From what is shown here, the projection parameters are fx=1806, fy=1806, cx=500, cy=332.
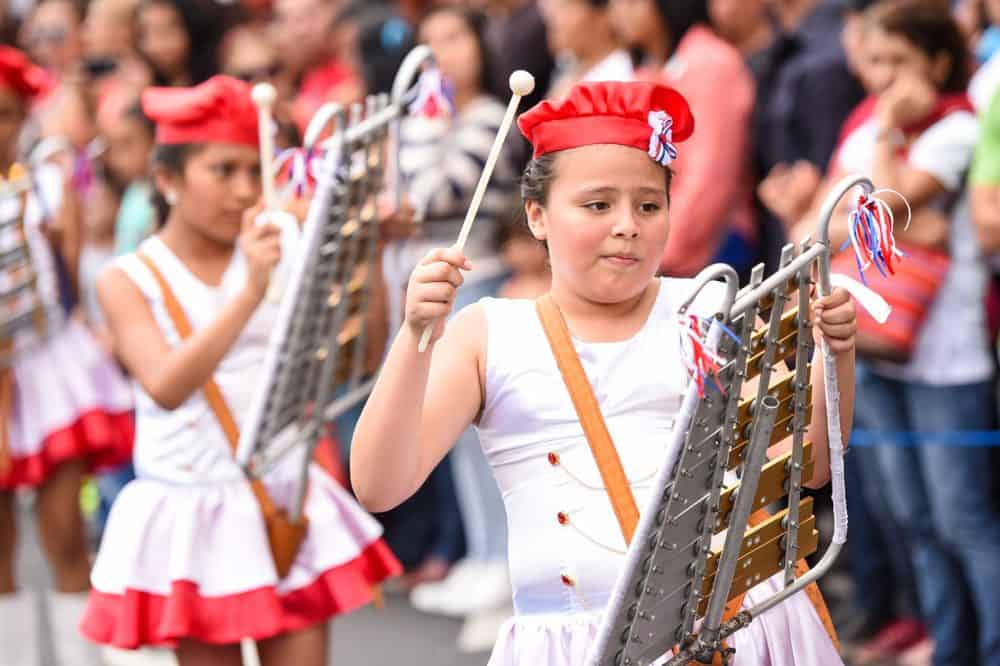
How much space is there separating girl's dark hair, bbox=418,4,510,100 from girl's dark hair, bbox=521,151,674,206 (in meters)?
3.79

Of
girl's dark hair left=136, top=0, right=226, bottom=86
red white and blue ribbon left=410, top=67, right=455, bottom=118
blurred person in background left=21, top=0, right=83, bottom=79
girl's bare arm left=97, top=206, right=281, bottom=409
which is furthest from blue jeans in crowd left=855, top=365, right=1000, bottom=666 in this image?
blurred person in background left=21, top=0, right=83, bottom=79

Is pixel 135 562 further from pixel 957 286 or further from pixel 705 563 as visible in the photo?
pixel 957 286

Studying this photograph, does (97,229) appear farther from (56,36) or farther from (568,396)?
(568,396)

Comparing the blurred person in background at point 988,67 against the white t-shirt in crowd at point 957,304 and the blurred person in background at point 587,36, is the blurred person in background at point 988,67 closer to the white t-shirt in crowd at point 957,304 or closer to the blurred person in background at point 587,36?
the white t-shirt in crowd at point 957,304

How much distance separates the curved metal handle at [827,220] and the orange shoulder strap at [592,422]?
0.51 meters

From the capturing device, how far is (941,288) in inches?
207

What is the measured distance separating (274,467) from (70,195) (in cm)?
258

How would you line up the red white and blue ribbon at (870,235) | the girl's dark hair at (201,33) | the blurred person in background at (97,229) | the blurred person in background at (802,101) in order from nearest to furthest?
the red white and blue ribbon at (870,235) < the blurred person in background at (802,101) < the blurred person in background at (97,229) < the girl's dark hair at (201,33)

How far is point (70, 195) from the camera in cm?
671

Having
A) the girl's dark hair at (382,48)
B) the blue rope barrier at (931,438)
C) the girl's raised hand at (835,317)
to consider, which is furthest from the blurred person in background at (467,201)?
the girl's raised hand at (835,317)

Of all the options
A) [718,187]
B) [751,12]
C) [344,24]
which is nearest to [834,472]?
[718,187]

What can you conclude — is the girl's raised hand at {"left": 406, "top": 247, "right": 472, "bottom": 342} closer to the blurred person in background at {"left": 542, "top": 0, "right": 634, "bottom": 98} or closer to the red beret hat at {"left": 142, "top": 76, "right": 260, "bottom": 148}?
the red beret hat at {"left": 142, "top": 76, "right": 260, "bottom": 148}

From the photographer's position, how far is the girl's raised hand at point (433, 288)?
2.99 meters

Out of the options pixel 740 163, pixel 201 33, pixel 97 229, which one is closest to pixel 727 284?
pixel 740 163
